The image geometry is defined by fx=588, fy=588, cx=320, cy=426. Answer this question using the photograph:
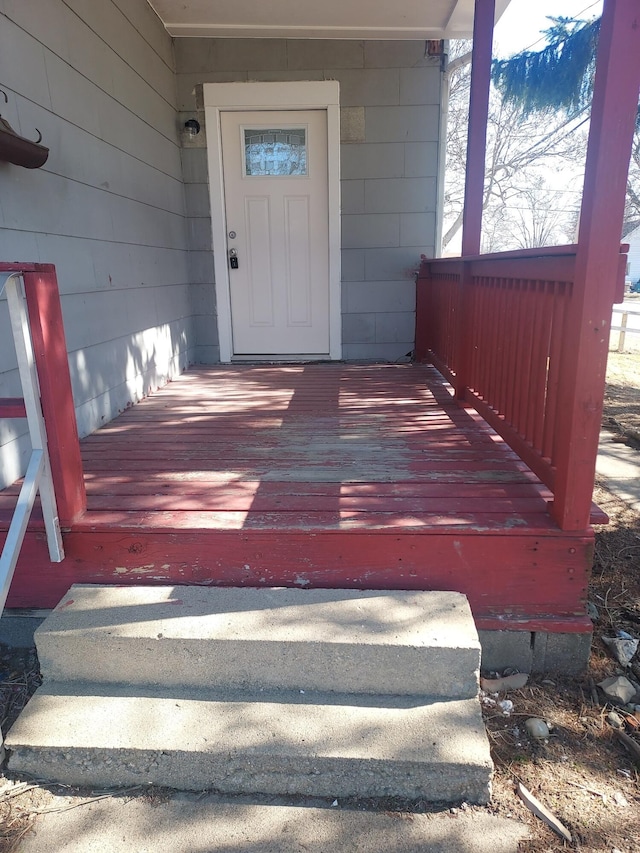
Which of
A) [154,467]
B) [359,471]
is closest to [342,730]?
[359,471]

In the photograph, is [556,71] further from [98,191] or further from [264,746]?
[264,746]

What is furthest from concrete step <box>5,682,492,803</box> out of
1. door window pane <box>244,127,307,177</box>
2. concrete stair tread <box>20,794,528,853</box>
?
door window pane <box>244,127,307,177</box>

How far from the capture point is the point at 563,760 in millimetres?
1530

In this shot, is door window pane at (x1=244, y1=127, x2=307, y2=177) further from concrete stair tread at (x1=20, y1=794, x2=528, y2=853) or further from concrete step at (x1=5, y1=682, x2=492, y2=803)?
concrete stair tread at (x1=20, y1=794, x2=528, y2=853)

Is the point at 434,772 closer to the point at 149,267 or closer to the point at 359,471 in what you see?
the point at 359,471

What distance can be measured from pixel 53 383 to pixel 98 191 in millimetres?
1776

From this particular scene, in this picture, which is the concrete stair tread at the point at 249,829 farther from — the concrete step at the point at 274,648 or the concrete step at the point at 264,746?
the concrete step at the point at 274,648

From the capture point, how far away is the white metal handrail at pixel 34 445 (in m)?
1.51

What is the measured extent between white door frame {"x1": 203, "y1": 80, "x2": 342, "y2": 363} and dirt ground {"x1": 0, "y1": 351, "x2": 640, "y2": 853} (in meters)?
3.39

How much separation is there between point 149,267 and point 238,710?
302 centimetres

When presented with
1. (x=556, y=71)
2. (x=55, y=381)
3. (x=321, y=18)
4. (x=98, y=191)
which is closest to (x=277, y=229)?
(x=321, y=18)

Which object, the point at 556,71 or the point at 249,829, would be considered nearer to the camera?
the point at 249,829

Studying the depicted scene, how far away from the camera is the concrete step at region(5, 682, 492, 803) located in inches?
54.9

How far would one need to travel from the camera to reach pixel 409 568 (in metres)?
1.82
